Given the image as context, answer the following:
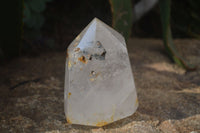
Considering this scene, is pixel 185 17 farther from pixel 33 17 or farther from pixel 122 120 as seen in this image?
pixel 122 120

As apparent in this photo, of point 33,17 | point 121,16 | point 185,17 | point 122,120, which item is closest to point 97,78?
point 122,120

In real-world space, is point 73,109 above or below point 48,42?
below

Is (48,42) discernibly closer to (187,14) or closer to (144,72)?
(144,72)

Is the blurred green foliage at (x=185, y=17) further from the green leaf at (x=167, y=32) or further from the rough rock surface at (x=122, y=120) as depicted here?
the green leaf at (x=167, y=32)

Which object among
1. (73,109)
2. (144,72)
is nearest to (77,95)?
(73,109)

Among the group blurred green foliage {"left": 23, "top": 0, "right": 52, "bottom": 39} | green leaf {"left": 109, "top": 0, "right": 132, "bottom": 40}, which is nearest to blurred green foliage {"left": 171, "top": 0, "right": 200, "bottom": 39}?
green leaf {"left": 109, "top": 0, "right": 132, "bottom": 40}

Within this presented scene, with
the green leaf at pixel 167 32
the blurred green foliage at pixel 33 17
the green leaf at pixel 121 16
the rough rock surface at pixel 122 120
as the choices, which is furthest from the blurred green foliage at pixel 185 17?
the blurred green foliage at pixel 33 17

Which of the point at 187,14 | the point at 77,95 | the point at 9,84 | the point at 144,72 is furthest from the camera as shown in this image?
the point at 187,14

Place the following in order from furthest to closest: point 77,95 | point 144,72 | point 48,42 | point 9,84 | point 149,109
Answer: point 48,42 < point 144,72 < point 9,84 < point 149,109 < point 77,95
